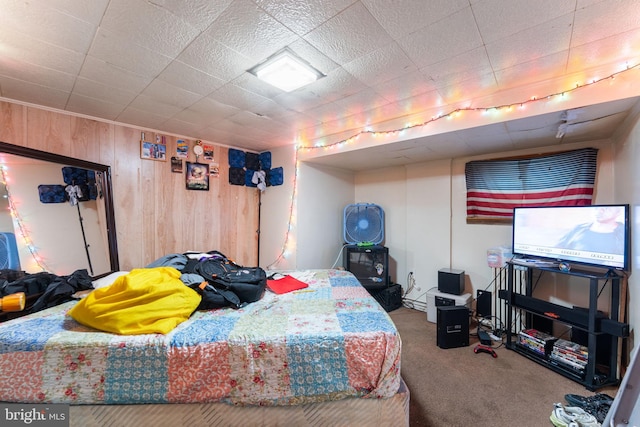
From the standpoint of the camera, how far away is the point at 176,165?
3172 millimetres

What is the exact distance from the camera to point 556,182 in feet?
8.43

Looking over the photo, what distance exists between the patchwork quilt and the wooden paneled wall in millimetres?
1631

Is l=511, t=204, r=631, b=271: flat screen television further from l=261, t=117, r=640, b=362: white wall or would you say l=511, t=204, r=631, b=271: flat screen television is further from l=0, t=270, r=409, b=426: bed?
l=0, t=270, r=409, b=426: bed

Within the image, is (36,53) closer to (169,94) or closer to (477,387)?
(169,94)

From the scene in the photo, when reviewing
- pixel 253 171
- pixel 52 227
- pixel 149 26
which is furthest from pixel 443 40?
pixel 52 227

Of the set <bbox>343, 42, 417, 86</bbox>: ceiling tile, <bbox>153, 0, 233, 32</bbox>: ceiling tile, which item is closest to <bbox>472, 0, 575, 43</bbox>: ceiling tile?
<bbox>343, 42, 417, 86</bbox>: ceiling tile

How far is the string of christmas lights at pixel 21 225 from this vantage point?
6.39ft

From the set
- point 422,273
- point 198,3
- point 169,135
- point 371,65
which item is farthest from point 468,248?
point 169,135

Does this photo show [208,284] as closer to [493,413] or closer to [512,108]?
[493,413]

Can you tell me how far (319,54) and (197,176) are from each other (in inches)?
94.1

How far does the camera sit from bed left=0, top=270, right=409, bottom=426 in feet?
4.09

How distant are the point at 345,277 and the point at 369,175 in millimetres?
2144

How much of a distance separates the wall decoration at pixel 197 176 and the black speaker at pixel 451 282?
3155mm

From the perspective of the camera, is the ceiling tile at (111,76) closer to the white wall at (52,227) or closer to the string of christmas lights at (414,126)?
the white wall at (52,227)
